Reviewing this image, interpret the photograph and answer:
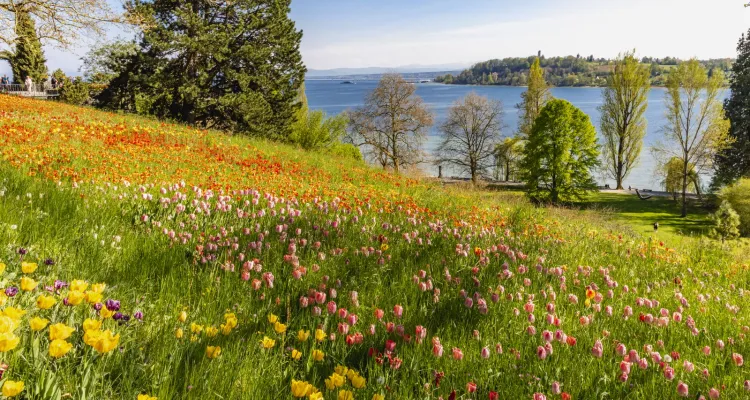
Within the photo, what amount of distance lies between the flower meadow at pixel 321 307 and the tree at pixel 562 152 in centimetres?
2448

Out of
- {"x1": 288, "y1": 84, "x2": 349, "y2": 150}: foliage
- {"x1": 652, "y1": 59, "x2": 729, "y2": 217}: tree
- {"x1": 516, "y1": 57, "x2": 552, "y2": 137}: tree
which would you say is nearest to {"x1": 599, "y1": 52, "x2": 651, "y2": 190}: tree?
{"x1": 516, "y1": 57, "x2": 552, "y2": 137}: tree

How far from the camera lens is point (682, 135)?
30031 mm

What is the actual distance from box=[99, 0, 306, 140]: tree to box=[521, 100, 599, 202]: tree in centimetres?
1717

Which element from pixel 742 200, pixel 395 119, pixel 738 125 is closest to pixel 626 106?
pixel 738 125

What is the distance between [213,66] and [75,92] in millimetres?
12700

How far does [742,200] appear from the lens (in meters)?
24.2

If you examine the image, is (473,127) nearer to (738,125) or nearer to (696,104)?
(696,104)

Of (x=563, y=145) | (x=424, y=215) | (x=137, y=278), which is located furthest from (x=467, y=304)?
(x=563, y=145)

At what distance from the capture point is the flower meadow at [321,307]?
1794 mm

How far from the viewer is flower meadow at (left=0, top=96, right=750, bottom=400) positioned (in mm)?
1794

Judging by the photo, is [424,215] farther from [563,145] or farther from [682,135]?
[682,135]

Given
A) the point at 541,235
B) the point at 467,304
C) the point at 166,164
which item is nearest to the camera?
the point at 467,304

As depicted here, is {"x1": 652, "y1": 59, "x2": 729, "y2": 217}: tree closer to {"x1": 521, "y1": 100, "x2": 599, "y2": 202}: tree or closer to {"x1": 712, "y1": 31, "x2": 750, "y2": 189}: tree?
{"x1": 712, "y1": 31, "x2": 750, "y2": 189}: tree

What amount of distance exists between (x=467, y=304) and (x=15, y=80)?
50.1 m
